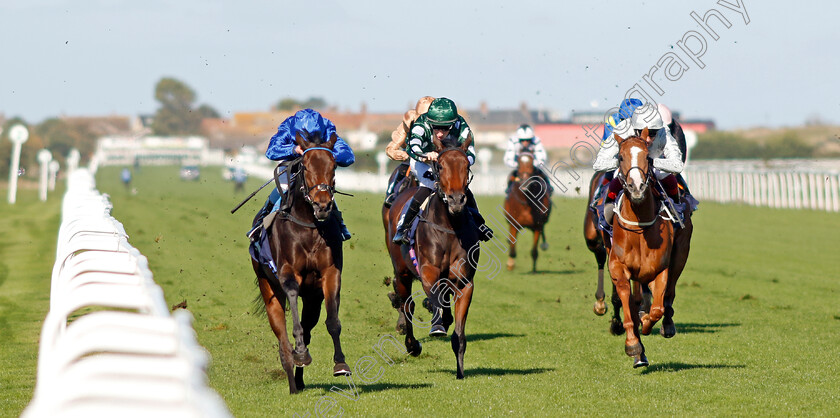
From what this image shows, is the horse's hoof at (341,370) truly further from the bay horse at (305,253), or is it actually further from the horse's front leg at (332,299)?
the horse's front leg at (332,299)

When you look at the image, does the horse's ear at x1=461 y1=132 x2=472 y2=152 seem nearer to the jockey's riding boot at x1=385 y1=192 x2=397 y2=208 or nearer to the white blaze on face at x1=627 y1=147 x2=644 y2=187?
the white blaze on face at x1=627 y1=147 x2=644 y2=187

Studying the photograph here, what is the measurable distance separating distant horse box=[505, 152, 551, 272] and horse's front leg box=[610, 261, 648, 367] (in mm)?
7339

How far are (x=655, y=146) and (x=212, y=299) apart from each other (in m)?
6.18

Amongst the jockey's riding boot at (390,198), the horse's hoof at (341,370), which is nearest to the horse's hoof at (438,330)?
the jockey's riding boot at (390,198)

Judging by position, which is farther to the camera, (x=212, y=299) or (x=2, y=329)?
(x=212, y=299)

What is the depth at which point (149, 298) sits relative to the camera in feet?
10.9

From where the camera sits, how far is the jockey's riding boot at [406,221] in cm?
824

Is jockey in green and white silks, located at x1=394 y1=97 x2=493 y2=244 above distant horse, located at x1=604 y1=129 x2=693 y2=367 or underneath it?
above

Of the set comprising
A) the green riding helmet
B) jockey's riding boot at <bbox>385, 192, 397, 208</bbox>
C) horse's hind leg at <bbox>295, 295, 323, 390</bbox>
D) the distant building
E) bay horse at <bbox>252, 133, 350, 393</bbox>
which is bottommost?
horse's hind leg at <bbox>295, 295, 323, 390</bbox>

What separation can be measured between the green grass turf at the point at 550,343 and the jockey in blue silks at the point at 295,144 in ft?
4.23

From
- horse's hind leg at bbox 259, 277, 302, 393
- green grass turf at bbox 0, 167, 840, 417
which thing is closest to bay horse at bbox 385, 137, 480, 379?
green grass turf at bbox 0, 167, 840, 417

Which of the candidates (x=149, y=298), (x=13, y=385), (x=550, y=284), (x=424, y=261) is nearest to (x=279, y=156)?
(x=424, y=261)

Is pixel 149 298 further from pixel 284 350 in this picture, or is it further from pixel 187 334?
pixel 284 350

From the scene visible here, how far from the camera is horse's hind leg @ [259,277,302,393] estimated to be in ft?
22.8
